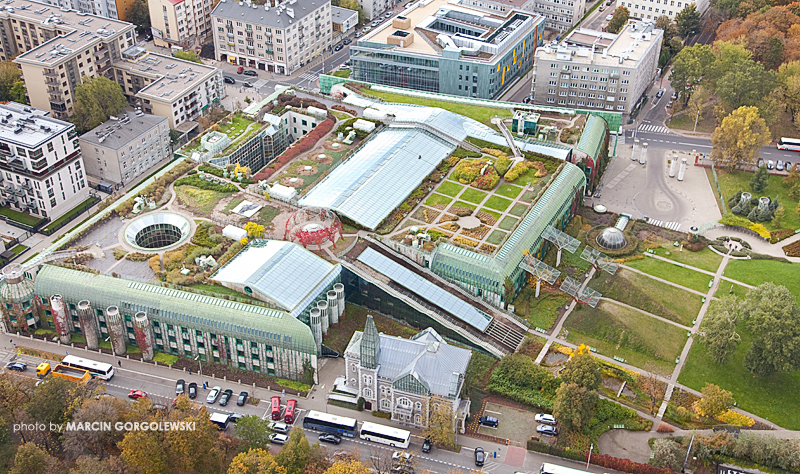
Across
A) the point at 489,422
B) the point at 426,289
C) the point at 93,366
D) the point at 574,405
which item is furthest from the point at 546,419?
the point at 93,366

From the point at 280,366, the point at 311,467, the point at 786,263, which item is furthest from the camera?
the point at 786,263

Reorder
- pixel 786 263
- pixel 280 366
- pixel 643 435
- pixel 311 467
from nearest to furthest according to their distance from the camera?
pixel 311 467, pixel 643 435, pixel 280 366, pixel 786 263

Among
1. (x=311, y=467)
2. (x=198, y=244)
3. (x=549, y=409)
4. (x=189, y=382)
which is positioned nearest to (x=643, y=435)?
(x=549, y=409)

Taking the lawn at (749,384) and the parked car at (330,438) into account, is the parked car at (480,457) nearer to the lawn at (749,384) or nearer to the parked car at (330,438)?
the parked car at (330,438)

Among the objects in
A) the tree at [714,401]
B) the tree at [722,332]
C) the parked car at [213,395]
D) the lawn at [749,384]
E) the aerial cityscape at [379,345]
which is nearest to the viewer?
the aerial cityscape at [379,345]

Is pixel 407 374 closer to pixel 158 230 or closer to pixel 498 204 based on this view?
pixel 498 204

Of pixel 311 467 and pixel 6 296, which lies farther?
pixel 6 296

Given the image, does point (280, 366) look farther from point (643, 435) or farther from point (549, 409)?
point (643, 435)

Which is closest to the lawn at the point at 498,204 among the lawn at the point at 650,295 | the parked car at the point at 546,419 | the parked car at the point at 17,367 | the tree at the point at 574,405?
the lawn at the point at 650,295
